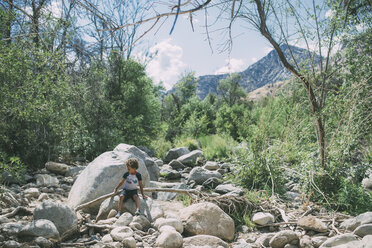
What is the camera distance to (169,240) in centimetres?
330

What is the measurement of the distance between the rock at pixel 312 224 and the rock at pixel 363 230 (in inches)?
15.2

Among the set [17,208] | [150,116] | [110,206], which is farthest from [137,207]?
[150,116]

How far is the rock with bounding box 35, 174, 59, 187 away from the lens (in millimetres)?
5938

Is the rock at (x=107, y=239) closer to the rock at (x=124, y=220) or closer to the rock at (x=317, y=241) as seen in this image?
the rock at (x=124, y=220)

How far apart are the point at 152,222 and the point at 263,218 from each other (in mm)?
1646

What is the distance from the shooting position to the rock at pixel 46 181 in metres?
5.94

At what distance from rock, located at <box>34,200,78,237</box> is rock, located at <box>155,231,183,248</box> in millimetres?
1059

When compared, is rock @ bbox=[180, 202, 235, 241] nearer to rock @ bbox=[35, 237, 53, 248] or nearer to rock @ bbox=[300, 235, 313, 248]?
rock @ bbox=[300, 235, 313, 248]

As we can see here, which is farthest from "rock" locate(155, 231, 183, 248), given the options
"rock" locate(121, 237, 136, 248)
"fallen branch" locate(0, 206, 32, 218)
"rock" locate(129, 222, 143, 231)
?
"fallen branch" locate(0, 206, 32, 218)

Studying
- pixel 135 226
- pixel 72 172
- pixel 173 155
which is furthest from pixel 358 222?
pixel 173 155

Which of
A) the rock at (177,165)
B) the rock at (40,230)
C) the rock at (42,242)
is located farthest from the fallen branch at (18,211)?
the rock at (177,165)

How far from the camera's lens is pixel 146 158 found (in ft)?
24.5

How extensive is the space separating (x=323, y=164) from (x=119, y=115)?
29.4 ft

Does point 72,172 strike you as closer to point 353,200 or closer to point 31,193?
point 31,193
